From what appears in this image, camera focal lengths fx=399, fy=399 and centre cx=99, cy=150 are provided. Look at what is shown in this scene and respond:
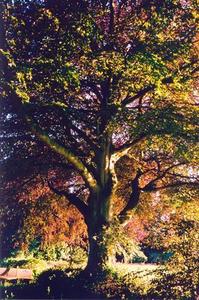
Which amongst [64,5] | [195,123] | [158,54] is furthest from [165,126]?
[64,5]

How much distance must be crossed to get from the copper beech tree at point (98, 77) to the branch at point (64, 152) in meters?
0.05

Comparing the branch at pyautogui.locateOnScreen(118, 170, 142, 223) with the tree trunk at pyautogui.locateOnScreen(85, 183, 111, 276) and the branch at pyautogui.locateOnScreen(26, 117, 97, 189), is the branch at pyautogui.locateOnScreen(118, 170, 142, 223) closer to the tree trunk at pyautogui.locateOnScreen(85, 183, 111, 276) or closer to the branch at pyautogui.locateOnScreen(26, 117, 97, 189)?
the tree trunk at pyautogui.locateOnScreen(85, 183, 111, 276)

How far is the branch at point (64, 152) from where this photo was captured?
14.9 metres

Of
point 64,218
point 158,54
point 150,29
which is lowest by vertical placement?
point 64,218

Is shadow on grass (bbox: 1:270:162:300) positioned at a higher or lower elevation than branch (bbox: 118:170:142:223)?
lower

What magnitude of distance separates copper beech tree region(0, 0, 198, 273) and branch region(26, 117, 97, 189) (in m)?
0.05

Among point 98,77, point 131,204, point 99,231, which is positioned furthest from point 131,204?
point 98,77

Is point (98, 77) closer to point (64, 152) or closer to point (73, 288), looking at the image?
point (64, 152)

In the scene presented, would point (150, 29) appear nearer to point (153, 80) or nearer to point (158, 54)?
point (158, 54)

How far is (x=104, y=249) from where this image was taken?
15.6m

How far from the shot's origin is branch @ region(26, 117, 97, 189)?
48.8 feet

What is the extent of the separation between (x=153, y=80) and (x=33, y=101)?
15.1 ft

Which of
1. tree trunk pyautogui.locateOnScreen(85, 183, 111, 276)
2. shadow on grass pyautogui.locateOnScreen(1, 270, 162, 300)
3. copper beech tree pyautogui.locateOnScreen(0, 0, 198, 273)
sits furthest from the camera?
tree trunk pyautogui.locateOnScreen(85, 183, 111, 276)

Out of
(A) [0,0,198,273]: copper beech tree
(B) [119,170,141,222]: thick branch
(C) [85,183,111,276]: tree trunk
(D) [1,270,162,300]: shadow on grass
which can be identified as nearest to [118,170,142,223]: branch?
(B) [119,170,141,222]: thick branch
